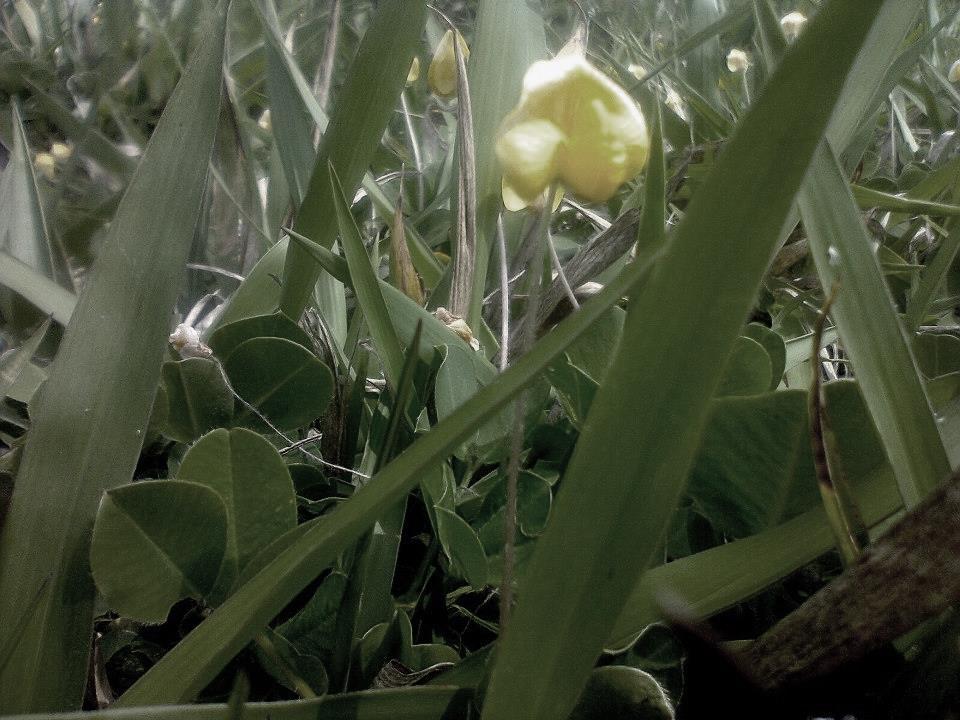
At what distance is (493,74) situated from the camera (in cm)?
64

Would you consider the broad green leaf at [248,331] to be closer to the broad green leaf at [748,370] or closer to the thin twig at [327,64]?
the broad green leaf at [748,370]

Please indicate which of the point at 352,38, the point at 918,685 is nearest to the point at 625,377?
the point at 918,685

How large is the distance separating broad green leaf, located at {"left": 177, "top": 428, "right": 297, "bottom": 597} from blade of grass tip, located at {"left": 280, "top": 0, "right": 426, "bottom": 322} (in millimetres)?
213

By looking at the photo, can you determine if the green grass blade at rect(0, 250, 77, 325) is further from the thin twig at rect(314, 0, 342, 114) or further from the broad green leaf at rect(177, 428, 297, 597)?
the thin twig at rect(314, 0, 342, 114)

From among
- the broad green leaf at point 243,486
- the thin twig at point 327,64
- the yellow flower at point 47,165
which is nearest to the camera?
the broad green leaf at point 243,486

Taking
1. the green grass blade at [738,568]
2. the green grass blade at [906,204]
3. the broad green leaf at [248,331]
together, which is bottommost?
the green grass blade at [738,568]

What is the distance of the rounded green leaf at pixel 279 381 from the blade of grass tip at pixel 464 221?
133 mm

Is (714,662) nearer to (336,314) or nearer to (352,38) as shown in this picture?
(336,314)

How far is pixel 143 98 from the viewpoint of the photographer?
51.6 inches

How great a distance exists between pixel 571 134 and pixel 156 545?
0.26 metres

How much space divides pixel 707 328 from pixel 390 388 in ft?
0.79

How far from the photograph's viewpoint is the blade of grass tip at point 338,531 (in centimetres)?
22

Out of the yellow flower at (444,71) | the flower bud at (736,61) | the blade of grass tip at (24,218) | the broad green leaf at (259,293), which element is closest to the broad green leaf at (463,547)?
the broad green leaf at (259,293)

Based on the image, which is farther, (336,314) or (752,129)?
(336,314)
